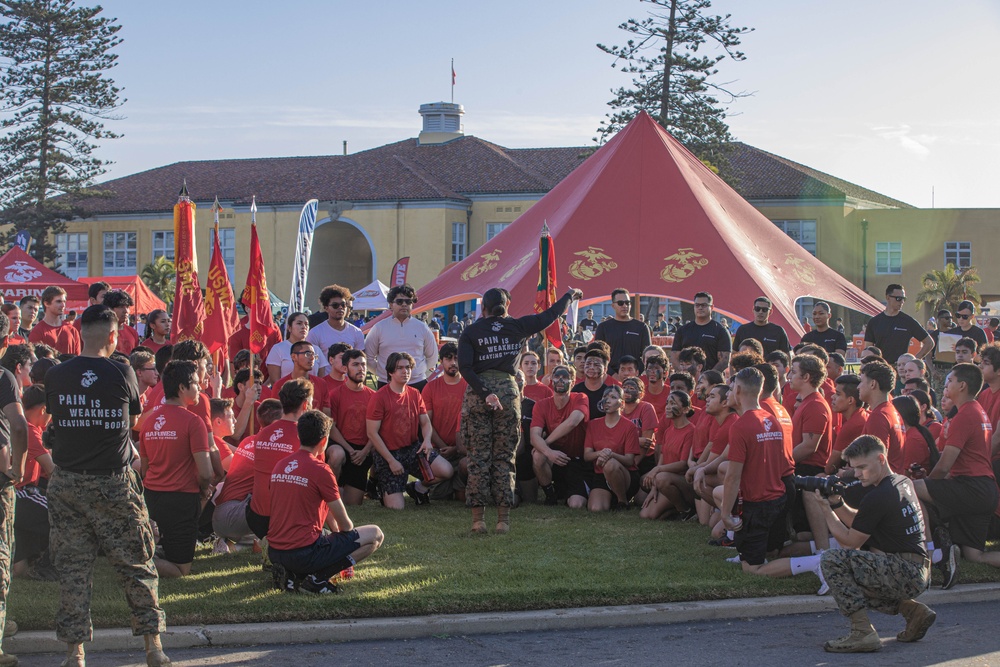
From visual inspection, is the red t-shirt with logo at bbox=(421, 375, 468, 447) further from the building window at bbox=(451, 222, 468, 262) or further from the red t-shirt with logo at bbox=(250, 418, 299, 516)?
the building window at bbox=(451, 222, 468, 262)

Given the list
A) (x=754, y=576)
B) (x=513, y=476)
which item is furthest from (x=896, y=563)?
(x=513, y=476)

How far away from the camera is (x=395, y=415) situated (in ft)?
32.7

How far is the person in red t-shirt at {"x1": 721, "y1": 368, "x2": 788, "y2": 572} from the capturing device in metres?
7.36

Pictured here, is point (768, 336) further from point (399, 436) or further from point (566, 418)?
point (399, 436)

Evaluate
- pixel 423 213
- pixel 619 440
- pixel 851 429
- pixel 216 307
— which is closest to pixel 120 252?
pixel 423 213

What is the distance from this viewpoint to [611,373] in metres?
13.3

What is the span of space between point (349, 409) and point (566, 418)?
200 cm

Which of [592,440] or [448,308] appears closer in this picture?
[592,440]

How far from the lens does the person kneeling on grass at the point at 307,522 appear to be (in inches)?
266

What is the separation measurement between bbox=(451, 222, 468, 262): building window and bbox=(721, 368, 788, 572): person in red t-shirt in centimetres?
4159

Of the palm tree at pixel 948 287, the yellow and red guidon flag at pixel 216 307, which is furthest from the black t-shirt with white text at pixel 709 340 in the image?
the palm tree at pixel 948 287

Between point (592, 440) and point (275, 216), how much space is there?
4165 cm

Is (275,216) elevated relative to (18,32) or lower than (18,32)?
lower

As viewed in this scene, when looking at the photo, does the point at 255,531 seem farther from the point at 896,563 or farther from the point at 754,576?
the point at 896,563
